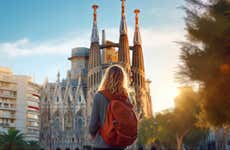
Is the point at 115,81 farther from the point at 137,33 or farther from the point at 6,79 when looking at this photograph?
the point at 137,33

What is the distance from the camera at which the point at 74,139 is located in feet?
315

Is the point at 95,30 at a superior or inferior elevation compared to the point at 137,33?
superior

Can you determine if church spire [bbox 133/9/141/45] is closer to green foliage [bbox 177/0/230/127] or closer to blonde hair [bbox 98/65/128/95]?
green foliage [bbox 177/0/230/127]

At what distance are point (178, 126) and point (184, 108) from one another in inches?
131

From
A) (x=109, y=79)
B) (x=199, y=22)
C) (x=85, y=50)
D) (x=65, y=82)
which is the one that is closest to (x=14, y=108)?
(x=65, y=82)

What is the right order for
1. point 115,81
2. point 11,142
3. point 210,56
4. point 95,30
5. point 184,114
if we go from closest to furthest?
1. point 115,81
2. point 210,56
3. point 11,142
4. point 184,114
5. point 95,30

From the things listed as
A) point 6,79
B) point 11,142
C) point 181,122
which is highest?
point 6,79

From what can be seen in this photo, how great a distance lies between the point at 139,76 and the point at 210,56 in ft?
284

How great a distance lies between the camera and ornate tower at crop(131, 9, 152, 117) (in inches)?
3821

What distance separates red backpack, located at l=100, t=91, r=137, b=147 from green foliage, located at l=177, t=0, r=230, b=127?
702cm

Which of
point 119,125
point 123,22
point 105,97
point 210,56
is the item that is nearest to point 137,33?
point 123,22

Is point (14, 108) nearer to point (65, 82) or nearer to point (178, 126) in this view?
point (65, 82)

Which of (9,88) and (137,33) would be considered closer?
(9,88)

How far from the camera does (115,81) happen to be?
5.76m
